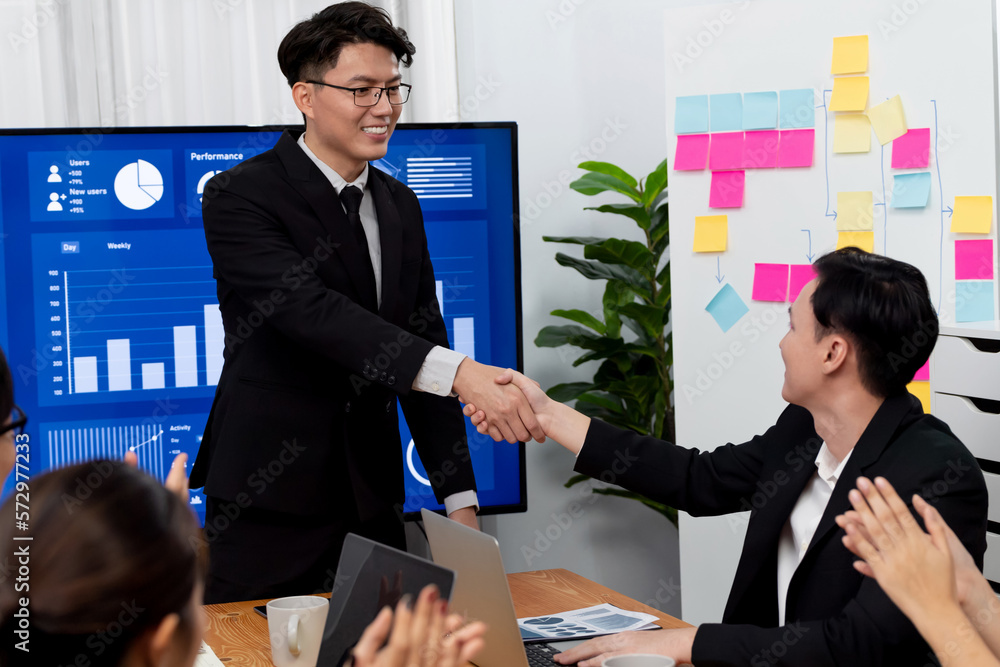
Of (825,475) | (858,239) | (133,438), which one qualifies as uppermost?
(858,239)

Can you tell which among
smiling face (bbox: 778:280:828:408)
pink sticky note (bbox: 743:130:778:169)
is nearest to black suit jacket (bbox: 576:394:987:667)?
smiling face (bbox: 778:280:828:408)

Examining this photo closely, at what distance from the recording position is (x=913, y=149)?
8.57 ft

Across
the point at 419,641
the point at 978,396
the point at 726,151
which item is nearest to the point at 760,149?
the point at 726,151

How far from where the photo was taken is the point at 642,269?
129 inches

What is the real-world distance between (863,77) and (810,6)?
0.84 ft

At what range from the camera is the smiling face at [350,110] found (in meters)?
2.06

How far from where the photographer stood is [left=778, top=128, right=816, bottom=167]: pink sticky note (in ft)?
9.00

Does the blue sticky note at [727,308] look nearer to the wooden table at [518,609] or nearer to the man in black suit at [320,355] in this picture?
the man in black suit at [320,355]

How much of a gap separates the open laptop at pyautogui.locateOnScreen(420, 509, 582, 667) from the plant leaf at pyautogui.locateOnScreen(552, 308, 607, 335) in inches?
73.1

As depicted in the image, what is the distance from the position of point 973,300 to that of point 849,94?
2.13 feet

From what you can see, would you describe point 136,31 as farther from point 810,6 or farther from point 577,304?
point 810,6

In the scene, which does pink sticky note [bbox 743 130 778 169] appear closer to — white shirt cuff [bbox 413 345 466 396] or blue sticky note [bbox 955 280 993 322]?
blue sticky note [bbox 955 280 993 322]

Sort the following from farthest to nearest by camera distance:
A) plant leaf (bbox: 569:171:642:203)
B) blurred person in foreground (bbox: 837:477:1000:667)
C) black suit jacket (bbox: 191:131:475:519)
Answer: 1. plant leaf (bbox: 569:171:642:203)
2. black suit jacket (bbox: 191:131:475:519)
3. blurred person in foreground (bbox: 837:477:1000:667)

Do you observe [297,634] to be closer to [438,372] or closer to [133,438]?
[438,372]
